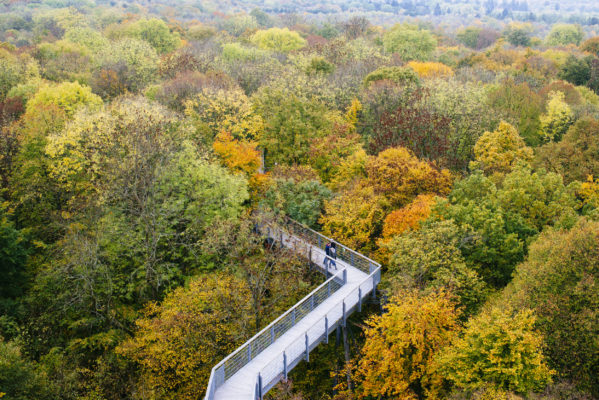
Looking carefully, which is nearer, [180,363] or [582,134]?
[180,363]

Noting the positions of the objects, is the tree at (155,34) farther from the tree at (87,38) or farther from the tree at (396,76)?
the tree at (396,76)

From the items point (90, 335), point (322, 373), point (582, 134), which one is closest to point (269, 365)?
point (322, 373)

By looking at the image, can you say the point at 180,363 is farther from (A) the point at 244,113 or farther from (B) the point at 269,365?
(A) the point at 244,113

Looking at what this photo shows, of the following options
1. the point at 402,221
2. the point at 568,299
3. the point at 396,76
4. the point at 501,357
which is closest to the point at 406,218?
the point at 402,221

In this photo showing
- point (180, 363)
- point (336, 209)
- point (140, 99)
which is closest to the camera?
point (180, 363)

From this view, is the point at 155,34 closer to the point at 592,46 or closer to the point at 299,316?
the point at 299,316

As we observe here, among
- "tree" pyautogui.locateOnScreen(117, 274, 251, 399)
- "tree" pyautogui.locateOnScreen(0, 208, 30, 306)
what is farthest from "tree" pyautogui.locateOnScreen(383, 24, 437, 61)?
"tree" pyautogui.locateOnScreen(0, 208, 30, 306)
